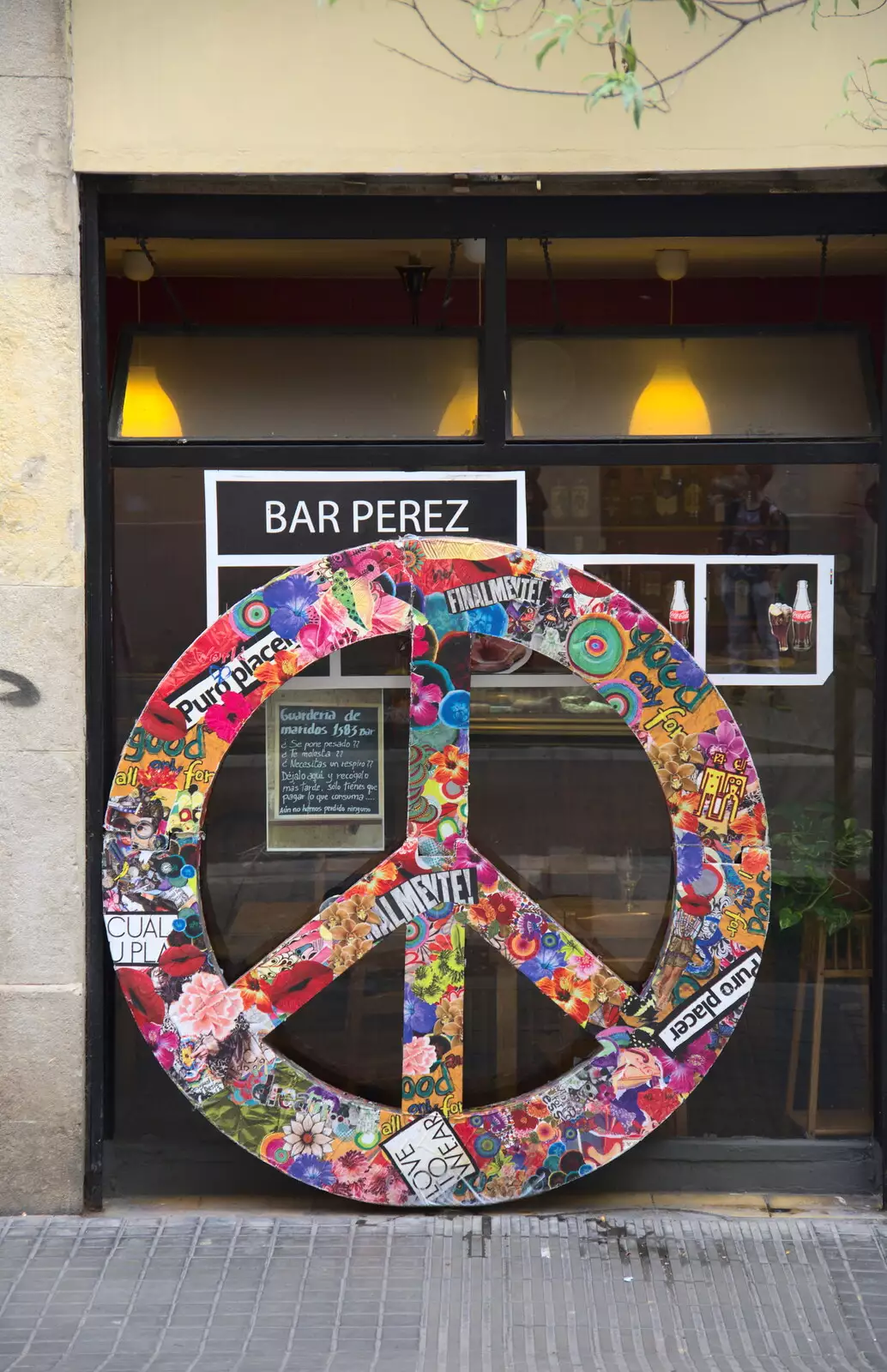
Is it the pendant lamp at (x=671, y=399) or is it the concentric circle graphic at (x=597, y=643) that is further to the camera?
the pendant lamp at (x=671, y=399)

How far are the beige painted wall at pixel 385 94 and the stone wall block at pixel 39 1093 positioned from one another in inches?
124

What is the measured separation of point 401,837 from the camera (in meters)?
5.30

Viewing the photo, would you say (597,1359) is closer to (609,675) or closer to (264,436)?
(609,675)

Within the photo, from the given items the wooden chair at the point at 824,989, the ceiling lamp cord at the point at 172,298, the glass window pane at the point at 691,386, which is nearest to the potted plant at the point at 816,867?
the wooden chair at the point at 824,989

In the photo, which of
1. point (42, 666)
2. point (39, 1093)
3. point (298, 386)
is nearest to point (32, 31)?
point (298, 386)

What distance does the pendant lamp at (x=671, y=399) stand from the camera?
17.3 ft

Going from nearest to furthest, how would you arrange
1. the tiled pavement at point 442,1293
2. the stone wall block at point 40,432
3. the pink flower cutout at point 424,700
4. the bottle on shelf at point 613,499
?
the tiled pavement at point 442,1293 < the stone wall block at point 40,432 < the pink flower cutout at point 424,700 < the bottle on shelf at point 613,499

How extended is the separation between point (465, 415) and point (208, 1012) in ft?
8.24

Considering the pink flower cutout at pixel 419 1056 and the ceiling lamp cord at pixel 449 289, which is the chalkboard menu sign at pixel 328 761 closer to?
the pink flower cutout at pixel 419 1056

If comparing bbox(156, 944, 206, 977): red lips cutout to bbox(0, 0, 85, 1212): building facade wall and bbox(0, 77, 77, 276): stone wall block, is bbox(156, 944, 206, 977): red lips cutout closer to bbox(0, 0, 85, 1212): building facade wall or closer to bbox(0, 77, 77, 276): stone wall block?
bbox(0, 0, 85, 1212): building facade wall

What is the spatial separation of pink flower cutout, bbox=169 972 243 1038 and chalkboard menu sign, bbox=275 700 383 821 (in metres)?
0.73

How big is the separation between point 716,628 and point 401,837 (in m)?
1.50

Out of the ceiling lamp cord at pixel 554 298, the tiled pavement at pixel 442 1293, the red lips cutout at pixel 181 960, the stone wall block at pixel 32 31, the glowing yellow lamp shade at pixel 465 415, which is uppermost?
the stone wall block at pixel 32 31

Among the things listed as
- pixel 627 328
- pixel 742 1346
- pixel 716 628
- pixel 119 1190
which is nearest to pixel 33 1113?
pixel 119 1190
